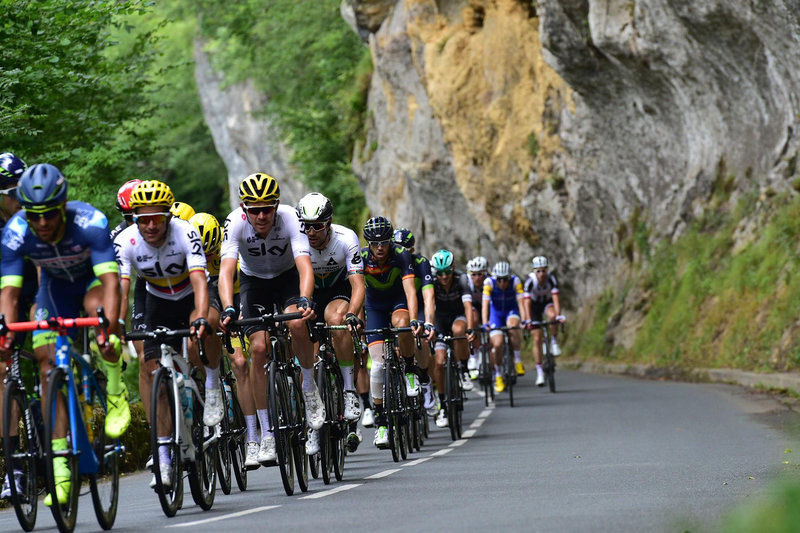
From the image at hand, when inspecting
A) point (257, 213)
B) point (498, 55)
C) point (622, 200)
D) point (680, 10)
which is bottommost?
point (257, 213)

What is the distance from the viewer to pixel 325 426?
11.8 meters

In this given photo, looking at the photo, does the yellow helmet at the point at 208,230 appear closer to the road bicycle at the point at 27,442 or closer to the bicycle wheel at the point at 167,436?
the bicycle wheel at the point at 167,436

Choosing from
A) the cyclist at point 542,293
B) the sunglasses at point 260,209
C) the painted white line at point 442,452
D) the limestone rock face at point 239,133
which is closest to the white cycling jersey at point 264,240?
the sunglasses at point 260,209

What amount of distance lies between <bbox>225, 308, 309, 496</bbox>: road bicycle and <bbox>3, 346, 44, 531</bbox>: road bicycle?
2.10 meters

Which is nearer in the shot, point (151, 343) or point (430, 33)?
point (151, 343)

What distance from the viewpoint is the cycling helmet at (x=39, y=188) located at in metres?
8.39

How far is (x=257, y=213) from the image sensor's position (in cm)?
1148

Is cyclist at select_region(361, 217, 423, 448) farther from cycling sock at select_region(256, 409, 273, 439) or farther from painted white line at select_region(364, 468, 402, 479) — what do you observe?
cycling sock at select_region(256, 409, 273, 439)

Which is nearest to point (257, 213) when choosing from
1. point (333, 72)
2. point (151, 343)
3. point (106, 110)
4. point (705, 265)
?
point (151, 343)

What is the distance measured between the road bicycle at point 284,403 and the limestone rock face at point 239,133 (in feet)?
179

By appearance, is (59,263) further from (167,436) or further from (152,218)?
(167,436)

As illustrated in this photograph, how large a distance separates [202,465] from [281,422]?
97 cm

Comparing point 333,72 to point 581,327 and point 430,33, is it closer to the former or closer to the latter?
point 430,33

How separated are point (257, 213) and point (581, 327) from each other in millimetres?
27542
